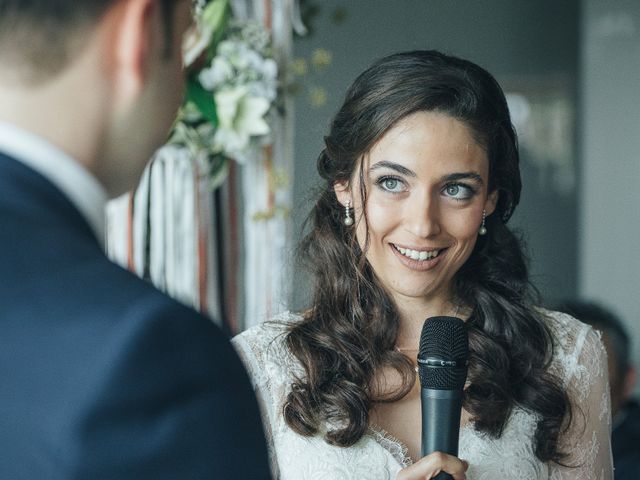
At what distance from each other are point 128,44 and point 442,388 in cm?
110

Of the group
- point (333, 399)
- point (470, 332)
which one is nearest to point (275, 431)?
point (333, 399)

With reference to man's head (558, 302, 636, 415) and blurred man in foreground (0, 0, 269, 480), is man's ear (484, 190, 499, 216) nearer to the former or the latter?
man's head (558, 302, 636, 415)

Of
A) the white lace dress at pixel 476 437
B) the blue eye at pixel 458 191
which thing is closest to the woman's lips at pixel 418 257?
the blue eye at pixel 458 191

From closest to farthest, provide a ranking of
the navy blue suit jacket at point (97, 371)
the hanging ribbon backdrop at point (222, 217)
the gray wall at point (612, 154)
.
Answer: the navy blue suit jacket at point (97, 371) < the hanging ribbon backdrop at point (222, 217) < the gray wall at point (612, 154)

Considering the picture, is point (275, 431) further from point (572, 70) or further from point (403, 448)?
point (572, 70)

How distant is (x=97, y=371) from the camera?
976 millimetres

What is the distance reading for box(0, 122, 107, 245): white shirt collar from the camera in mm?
1029

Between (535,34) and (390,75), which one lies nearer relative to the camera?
(390,75)

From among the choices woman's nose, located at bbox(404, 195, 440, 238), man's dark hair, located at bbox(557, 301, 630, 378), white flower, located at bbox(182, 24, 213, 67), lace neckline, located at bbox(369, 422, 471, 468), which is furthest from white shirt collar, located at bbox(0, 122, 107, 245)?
man's dark hair, located at bbox(557, 301, 630, 378)

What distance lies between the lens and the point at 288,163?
3.94 meters

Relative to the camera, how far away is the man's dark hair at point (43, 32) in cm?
102

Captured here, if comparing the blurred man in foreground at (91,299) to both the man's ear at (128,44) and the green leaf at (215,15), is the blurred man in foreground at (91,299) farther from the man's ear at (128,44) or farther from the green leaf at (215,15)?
the green leaf at (215,15)

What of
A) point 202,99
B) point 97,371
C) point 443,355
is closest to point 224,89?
point 202,99

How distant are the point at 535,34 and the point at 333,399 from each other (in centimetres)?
558
